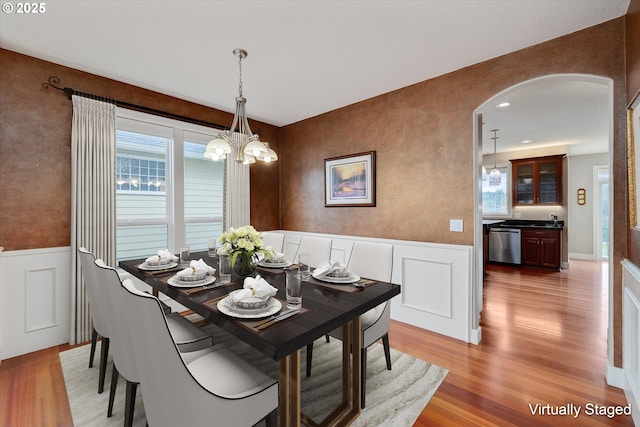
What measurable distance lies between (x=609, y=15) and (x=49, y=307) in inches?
203

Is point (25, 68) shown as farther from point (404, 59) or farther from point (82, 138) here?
point (404, 59)

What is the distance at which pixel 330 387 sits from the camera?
202 cm

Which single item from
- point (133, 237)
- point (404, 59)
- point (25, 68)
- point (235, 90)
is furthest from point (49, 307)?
point (404, 59)

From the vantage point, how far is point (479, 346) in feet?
8.54

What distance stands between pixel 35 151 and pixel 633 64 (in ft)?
15.2

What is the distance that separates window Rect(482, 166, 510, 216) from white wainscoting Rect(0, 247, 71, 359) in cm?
777

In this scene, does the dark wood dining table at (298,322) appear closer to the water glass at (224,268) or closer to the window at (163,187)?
the water glass at (224,268)

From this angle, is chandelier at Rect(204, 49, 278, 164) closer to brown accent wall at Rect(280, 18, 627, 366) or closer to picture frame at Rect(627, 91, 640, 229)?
brown accent wall at Rect(280, 18, 627, 366)

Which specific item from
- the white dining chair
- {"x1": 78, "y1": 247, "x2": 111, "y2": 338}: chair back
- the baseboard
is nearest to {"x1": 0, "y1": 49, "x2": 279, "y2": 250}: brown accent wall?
{"x1": 78, "y1": 247, "x2": 111, "y2": 338}: chair back

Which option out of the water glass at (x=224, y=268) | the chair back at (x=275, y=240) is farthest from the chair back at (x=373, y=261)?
the water glass at (x=224, y=268)

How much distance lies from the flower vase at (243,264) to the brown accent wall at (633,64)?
2.41 m

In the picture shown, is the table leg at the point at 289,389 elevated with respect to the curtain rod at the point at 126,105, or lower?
lower

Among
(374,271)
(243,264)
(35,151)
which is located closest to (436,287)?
(374,271)

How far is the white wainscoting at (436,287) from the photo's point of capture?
271cm
